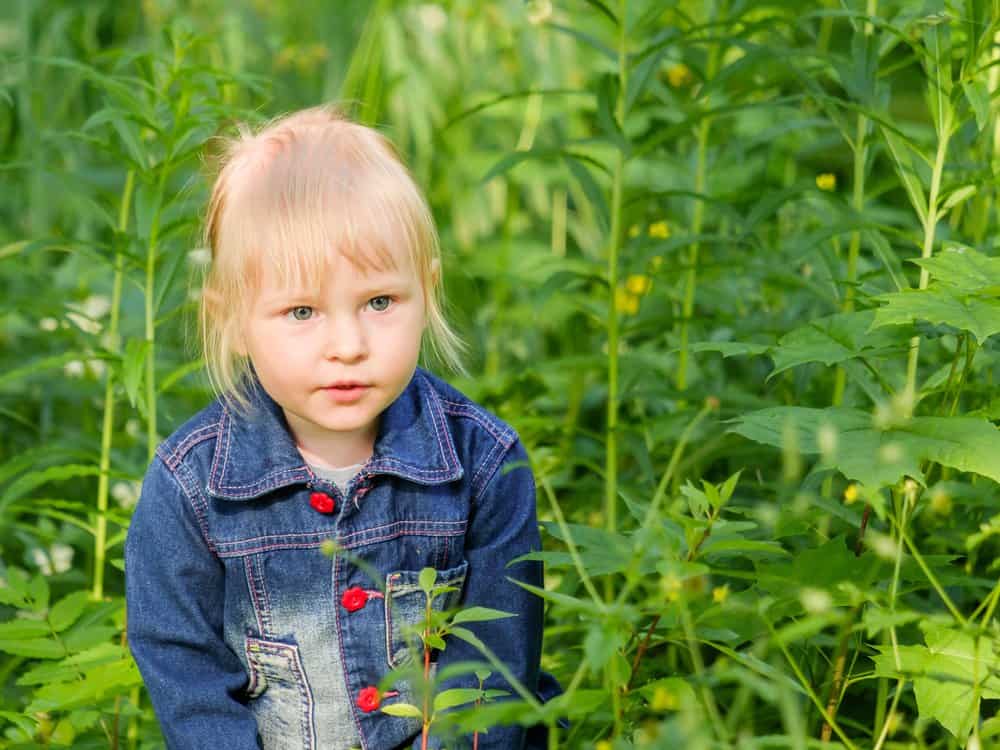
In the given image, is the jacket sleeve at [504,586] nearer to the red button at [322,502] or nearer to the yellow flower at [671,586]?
the red button at [322,502]

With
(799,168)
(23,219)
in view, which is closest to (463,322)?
(799,168)

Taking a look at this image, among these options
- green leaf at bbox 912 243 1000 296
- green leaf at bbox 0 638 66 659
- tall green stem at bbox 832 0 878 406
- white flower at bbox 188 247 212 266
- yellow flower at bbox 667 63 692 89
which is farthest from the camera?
yellow flower at bbox 667 63 692 89

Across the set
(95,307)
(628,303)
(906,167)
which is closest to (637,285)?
(628,303)

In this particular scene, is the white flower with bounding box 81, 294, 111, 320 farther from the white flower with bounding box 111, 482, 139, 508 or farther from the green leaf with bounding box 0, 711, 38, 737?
the green leaf with bounding box 0, 711, 38, 737

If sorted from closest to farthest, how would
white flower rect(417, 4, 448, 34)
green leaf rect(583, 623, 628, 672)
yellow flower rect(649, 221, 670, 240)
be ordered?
1. green leaf rect(583, 623, 628, 672)
2. yellow flower rect(649, 221, 670, 240)
3. white flower rect(417, 4, 448, 34)

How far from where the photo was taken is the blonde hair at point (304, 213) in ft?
5.55

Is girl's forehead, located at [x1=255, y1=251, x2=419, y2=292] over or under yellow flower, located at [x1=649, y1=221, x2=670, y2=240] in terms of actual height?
over

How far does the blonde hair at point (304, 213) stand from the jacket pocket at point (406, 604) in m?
0.35

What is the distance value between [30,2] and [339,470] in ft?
10.1

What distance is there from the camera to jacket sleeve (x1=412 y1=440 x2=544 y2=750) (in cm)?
185

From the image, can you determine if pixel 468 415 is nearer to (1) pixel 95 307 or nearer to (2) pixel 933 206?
(2) pixel 933 206

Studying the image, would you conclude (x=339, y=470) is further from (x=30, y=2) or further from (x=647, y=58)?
(x=30, y=2)

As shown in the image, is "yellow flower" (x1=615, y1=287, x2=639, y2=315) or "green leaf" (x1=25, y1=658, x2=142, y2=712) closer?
"green leaf" (x1=25, y1=658, x2=142, y2=712)

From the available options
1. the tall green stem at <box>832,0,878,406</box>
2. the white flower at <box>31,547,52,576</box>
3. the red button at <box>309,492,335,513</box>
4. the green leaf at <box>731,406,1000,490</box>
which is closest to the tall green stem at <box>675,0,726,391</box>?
the tall green stem at <box>832,0,878,406</box>
